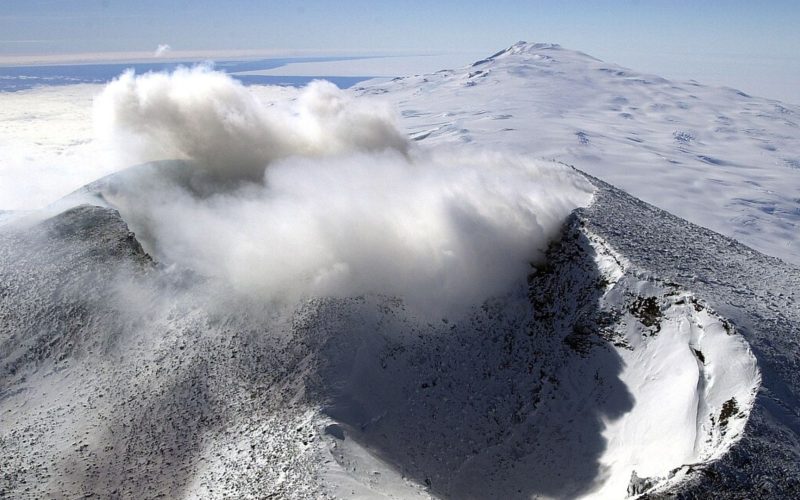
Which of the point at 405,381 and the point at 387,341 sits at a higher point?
the point at 387,341

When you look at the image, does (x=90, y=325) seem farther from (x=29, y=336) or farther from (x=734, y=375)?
(x=734, y=375)

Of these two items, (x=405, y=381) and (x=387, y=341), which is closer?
(x=405, y=381)

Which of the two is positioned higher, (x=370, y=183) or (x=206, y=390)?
(x=370, y=183)

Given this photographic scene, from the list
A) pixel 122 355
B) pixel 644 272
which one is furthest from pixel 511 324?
pixel 122 355
